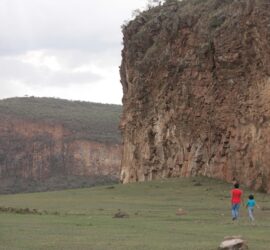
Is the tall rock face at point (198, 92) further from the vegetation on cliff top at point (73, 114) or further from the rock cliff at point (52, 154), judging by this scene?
the vegetation on cliff top at point (73, 114)

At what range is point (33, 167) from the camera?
10450 centimetres

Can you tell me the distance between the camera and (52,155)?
347 ft

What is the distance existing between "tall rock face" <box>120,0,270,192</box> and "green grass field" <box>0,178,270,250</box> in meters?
5.25

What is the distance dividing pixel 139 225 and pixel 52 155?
83822 millimetres

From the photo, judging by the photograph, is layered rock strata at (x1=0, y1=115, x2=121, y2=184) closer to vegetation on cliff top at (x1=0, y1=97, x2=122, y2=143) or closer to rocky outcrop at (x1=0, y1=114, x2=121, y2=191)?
rocky outcrop at (x1=0, y1=114, x2=121, y2=191)

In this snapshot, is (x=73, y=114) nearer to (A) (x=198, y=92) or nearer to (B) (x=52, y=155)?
(B) (x=52, y=155)

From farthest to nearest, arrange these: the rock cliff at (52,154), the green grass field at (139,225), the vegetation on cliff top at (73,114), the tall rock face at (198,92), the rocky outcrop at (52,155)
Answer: the vegetation on cliff top at (73,114) < the rocky outcrop at (52,155) < the rock cliff at (52,154) < the tall rock face at (198,92) < the green grass field at (139,225)

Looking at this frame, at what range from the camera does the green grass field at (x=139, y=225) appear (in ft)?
57.5

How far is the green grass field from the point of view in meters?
17.5

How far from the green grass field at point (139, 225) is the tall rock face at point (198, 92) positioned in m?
5.25

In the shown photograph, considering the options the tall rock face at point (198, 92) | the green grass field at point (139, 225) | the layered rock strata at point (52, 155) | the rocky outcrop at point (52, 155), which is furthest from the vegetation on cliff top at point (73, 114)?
the green grass field at point (139, 225)

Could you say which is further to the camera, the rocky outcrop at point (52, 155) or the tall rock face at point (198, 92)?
the rocky outcrop at point (52, 155)

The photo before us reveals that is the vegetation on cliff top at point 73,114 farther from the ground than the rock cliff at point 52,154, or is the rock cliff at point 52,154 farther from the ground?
the vegetation on cliff top at point 73,114

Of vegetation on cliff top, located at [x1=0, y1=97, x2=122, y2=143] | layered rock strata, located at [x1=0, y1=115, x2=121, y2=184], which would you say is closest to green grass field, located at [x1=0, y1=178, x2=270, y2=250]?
layered rock strata, located at [x1=0, y1=115, x2=121, y2=184]
